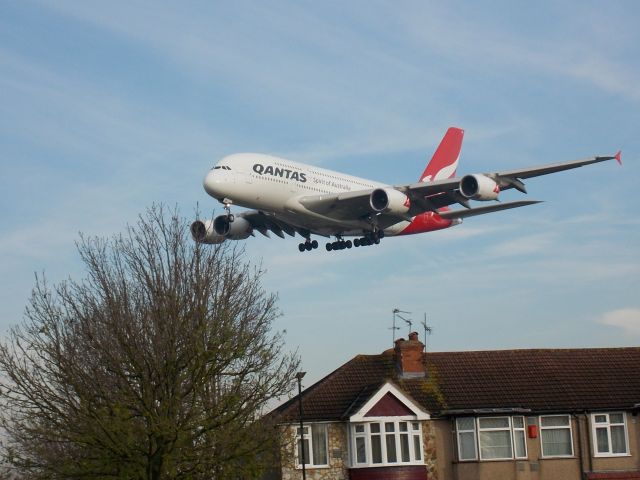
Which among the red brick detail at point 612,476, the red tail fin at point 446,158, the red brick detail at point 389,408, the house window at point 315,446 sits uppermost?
the red tail fin at point 446,158

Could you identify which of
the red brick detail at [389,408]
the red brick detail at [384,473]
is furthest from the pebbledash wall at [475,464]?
the red brick detail at [389,408]

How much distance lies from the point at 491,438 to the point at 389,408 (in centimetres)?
373

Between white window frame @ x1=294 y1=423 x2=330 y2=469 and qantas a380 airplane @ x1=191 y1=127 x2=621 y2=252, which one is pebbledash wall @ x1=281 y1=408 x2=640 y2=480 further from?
qantas a380 airplane @ x1=191 y1=127 x2=621 y2=252

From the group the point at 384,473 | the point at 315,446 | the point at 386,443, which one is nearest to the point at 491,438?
the point at 386,443

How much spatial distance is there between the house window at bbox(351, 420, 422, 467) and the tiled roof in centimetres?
85

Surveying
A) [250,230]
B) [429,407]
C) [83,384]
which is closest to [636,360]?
[429,407]

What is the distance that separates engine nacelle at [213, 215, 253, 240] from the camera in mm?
52594

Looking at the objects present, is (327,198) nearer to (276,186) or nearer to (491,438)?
(276,186)

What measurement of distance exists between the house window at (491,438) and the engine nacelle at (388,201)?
14.0 meters

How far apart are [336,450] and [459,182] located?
53.5ft

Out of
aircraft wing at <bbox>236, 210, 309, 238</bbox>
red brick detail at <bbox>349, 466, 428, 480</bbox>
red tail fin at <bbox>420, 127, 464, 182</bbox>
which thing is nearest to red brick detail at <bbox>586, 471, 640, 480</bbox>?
red brick detail at <bbox>349, 466, 428, 480</bbox>

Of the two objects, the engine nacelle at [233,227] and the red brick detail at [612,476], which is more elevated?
the engine nacelle at [233,227]

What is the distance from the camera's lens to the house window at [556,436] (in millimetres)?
38031

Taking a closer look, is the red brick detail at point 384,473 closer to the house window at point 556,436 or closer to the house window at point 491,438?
the house window at point 491,438
